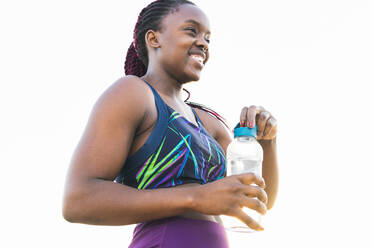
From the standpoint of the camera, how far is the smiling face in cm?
244

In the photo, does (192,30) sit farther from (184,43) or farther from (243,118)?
(243,118)

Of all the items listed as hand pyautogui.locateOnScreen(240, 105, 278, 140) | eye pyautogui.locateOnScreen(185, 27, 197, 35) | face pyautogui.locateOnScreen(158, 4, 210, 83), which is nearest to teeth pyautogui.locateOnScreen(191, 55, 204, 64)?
face pyautogui.locateOnScreen(158, 4, 210, 83)

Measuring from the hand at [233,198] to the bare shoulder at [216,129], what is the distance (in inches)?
41.6

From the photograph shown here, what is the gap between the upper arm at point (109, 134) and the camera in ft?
5.65

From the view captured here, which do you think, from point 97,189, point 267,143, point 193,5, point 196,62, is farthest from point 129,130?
point 193,5

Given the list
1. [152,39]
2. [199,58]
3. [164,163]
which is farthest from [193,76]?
[164,163]

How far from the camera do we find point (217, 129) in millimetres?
2719

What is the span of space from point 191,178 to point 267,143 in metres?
0.68

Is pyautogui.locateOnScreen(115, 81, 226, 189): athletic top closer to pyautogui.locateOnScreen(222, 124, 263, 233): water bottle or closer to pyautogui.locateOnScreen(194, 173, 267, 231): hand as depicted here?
pyautogui.locateOnScreen(222, 124, 263, 233): water bottle

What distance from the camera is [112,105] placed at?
1.86 metres

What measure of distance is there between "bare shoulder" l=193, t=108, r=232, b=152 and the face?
1.08 ft

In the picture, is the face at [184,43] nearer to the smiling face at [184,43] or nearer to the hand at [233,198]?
the smiling face at [184,43]

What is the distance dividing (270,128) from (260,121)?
0.29ft

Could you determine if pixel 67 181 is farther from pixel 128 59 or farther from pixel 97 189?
pixel 128 59
